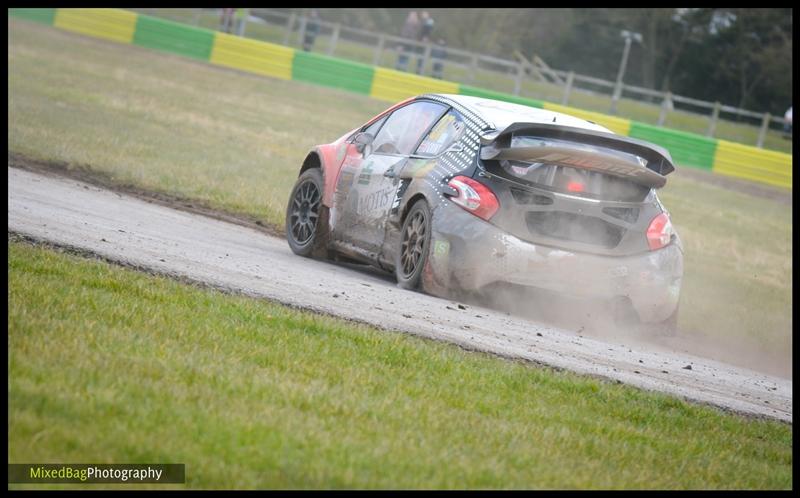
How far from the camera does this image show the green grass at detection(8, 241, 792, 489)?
14.6 ft

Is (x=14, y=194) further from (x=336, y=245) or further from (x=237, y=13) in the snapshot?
(x=237, y=13)

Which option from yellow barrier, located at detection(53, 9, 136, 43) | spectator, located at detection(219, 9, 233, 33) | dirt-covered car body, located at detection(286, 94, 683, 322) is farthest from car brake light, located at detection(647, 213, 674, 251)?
spectator, located at detection(219, 9, 233, 33)

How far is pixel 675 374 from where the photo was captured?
780 cm

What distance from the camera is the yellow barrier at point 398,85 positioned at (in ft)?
109

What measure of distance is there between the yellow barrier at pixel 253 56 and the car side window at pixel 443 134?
2637 cm

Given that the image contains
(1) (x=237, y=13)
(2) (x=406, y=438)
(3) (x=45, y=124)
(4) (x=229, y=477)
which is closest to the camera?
(4) (x=229, y=477)

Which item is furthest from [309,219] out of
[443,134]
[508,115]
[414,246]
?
[508,115]

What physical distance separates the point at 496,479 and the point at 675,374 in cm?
343

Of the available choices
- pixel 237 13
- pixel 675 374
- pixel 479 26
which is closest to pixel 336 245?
pixel 675 374

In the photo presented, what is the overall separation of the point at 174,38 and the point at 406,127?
94.5 feet

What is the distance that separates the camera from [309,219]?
35.7ft

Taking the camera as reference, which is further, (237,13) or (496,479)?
(237,13)

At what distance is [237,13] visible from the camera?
4716 centimetres

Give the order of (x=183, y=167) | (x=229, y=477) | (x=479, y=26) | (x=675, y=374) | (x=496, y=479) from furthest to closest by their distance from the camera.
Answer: (x=479, y=26) → (x=183, y=167) → (x=675, y=374) → (x=496, y=479) → (x=229, y=477)
